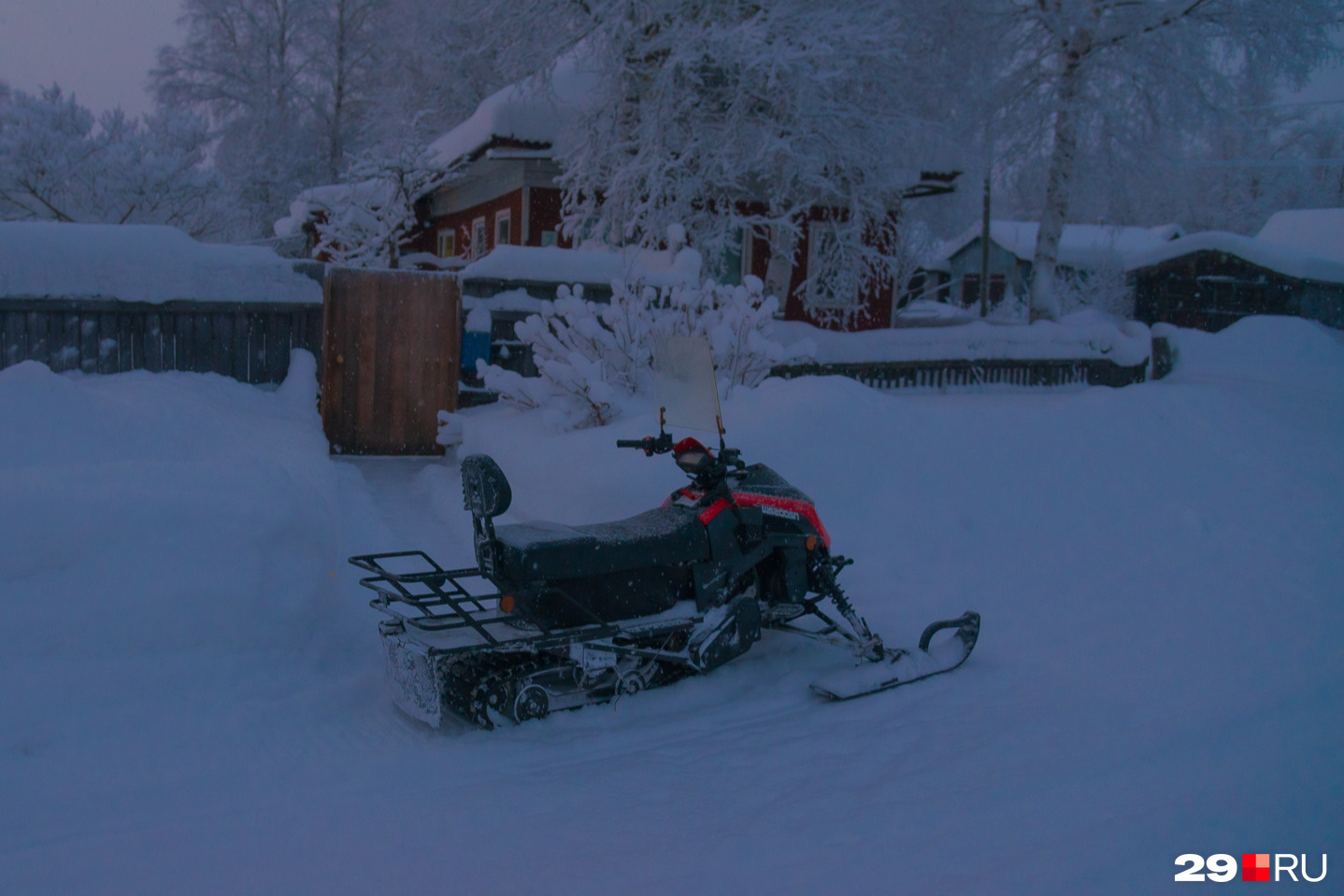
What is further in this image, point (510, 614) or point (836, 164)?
point (836, 164)

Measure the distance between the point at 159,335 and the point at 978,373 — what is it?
1013 cm

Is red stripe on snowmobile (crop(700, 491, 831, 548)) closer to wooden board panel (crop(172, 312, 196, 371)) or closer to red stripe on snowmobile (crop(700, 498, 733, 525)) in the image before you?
red stripe on snowmobile (crop(700, 498, 733, 525))

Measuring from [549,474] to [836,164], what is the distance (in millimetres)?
9204

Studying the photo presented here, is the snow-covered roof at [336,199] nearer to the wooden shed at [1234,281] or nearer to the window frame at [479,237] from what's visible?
the window frame at [479,237]

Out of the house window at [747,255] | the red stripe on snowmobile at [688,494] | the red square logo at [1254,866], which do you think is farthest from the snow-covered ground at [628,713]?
the house window at [747,255]

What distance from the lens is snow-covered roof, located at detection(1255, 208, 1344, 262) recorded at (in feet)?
96.9

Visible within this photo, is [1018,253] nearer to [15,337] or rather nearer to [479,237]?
[479,237]

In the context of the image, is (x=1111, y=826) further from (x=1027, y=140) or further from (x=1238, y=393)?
(x=1027, y=140)

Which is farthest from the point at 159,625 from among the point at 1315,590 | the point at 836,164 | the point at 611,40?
the point at 836,164

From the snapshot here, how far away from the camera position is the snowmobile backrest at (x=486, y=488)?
4.12 meters

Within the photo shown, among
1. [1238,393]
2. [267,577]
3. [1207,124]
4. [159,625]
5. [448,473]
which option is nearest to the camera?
[159,625]

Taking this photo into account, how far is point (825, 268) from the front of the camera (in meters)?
16.1

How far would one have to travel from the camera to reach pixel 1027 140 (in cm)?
1798

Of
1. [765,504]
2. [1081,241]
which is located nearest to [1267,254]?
[1081,241]
